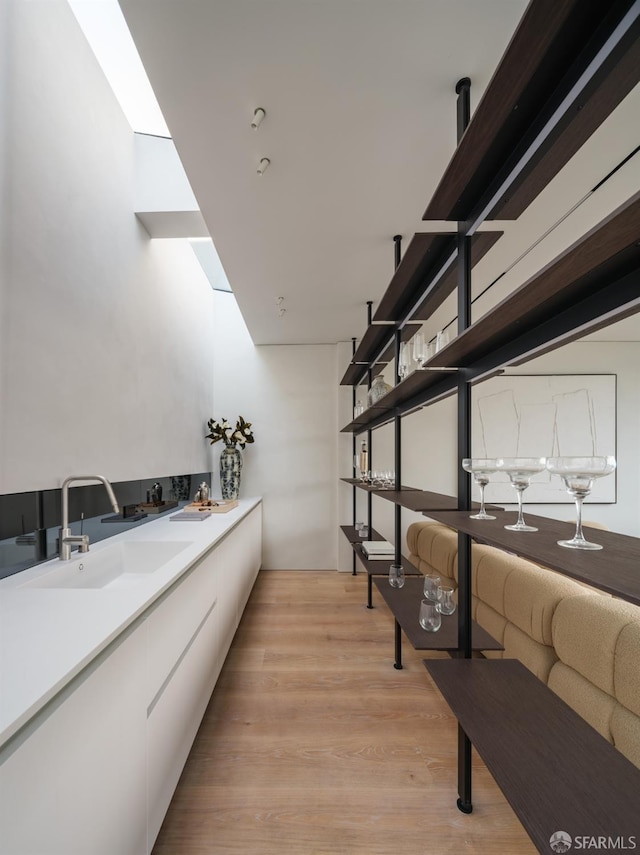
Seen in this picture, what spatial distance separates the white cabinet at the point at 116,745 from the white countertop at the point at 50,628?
0.16ft

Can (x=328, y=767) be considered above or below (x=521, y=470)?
below

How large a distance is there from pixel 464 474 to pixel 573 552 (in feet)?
2.16

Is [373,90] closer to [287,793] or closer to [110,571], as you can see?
[110,571]

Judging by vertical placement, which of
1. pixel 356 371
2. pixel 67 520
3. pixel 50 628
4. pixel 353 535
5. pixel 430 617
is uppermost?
pixel 356 371

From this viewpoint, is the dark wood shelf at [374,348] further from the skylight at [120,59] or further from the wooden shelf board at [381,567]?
the skylight at [120,59]

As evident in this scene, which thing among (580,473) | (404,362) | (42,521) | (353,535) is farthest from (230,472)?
(580,473)

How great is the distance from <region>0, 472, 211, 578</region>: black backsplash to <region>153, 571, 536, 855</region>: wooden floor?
1033 millimetres

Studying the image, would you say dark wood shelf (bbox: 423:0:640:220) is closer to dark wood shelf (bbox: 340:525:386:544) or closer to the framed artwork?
dark wood shelf (bbox: 340:525:386:544)

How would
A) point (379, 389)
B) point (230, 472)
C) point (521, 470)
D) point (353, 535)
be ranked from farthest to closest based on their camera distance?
1. point (230, 472)
2. point (353, 535)
3. point (379, 389)
4. point (521, 470)

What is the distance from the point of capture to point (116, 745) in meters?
1.01

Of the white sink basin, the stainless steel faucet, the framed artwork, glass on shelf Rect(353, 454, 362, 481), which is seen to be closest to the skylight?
the stainless steel faucet

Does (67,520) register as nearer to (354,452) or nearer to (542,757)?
(542,757)

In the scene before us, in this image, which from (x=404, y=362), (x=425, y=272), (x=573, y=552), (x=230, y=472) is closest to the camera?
(x=573, y=552)

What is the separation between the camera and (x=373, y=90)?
1.45m
